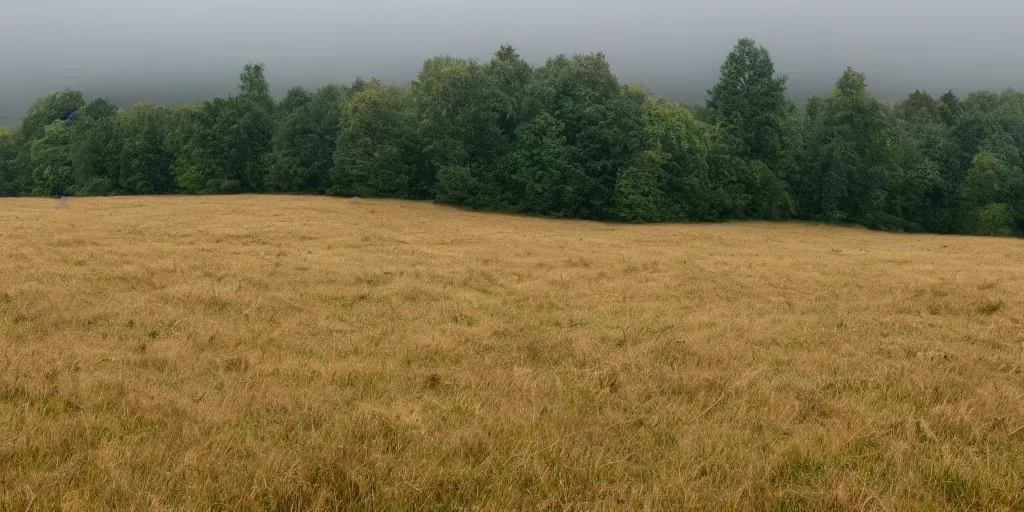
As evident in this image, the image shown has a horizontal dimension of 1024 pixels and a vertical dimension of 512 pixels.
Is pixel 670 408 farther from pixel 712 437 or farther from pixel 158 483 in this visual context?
pixel 158 483

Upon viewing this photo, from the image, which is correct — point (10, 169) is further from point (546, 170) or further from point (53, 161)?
point (546, 170)

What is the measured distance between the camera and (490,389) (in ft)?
21.8

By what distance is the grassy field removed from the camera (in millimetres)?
4293

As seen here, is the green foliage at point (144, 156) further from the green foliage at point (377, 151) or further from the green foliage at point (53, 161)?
the green foliage at point (377, 151)

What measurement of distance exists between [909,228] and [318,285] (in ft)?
191

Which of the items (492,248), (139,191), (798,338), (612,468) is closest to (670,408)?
(612,468)

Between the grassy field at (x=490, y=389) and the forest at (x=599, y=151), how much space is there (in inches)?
1365

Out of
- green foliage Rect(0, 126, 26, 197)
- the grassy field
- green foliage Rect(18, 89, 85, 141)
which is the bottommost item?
the grassy field

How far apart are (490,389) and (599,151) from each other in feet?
149

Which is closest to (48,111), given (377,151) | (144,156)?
(144,156)

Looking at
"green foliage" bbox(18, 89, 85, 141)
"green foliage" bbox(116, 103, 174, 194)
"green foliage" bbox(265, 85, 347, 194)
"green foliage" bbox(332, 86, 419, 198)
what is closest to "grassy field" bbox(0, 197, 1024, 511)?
"green foliage" bbox(332, 86, 419, 198)

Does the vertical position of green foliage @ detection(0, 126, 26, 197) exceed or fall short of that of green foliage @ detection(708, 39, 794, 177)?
it falls short

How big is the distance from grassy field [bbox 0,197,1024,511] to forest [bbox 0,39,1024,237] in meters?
34.7

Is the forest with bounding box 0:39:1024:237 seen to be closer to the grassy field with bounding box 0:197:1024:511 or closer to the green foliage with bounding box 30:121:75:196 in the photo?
the green foliage with bounding box 30:121:75:196
